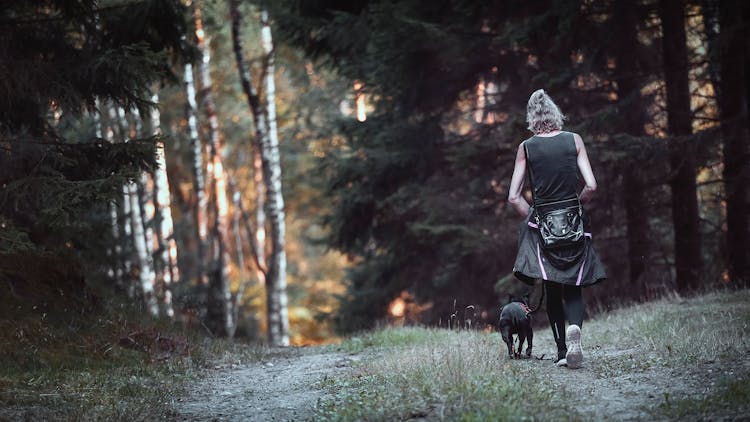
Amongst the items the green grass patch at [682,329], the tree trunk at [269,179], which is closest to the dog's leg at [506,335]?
the green grass patch at [682,329]

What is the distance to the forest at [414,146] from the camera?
8.17m

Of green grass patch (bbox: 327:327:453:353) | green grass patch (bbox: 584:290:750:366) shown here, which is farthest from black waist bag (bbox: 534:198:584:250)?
green grass patch (bbox: 327:327:453:353)

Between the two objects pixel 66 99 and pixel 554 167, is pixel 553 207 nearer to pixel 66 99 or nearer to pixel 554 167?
pixel 554 167

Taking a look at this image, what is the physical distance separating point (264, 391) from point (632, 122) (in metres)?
8.15

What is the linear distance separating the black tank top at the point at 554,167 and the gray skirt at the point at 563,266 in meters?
0.33

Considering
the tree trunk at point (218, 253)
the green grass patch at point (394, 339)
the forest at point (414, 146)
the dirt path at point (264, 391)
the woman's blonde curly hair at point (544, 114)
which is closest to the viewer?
the dirt path at point (264, 391)

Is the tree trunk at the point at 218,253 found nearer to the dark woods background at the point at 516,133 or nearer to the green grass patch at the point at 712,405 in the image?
the dark woods background at the point at 516,133

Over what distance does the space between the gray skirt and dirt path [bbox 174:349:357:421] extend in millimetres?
2061

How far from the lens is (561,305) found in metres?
6.41

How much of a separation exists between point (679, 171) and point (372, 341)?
19.1 feet

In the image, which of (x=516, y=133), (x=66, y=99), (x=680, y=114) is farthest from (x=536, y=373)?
(x=516, y=133)

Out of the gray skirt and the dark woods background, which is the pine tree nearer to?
the gray skirt

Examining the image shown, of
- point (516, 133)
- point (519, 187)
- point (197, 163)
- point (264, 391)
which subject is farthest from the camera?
point (197, 163)

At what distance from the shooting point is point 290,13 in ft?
51.9
